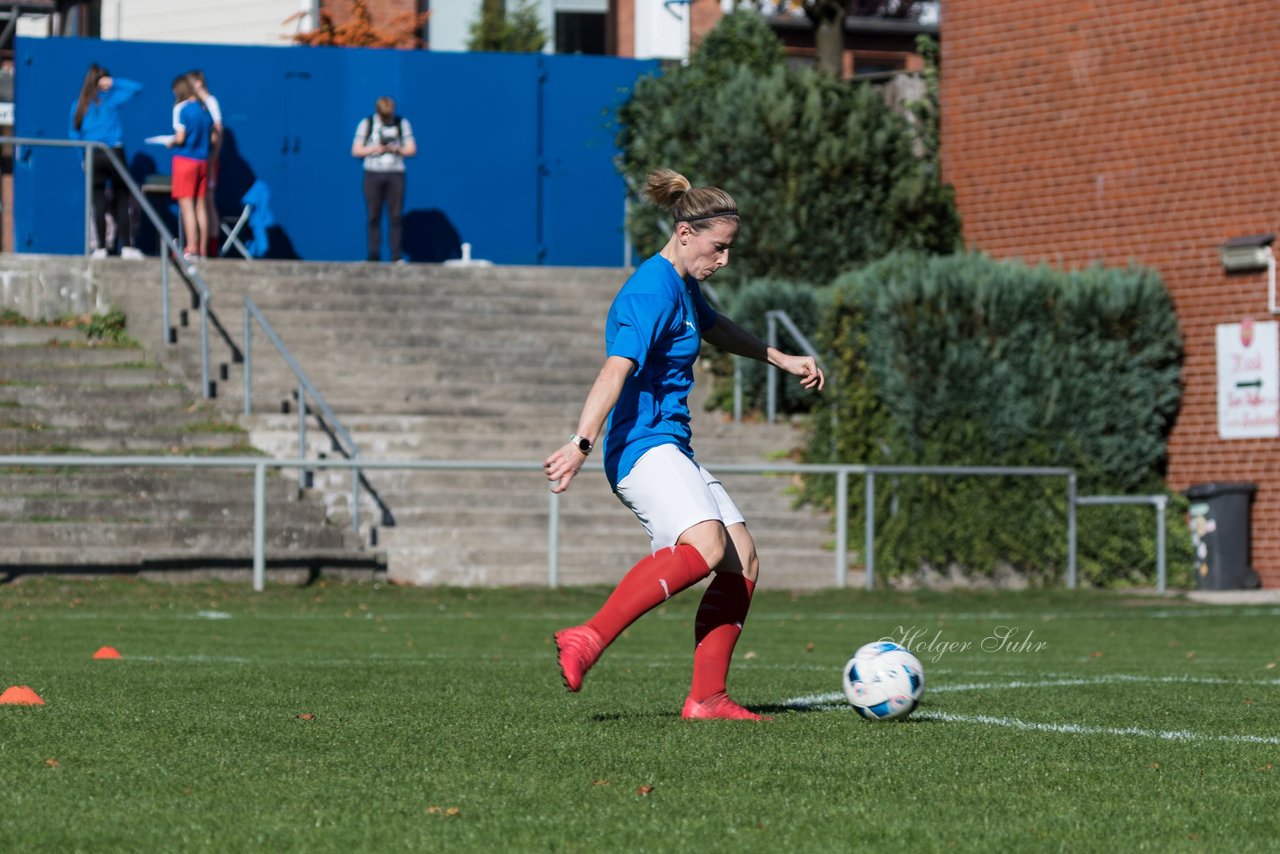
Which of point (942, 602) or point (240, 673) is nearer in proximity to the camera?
point (240, 673)

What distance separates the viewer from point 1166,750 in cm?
673

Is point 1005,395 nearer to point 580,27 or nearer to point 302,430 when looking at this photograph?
point 302,430

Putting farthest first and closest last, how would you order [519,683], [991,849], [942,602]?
[942,602] → [519,683] → [991,849]

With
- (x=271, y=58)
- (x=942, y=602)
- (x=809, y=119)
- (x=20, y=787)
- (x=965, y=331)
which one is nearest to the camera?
(x=20, y=787)

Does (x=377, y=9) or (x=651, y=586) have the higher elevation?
(x=377, y=9)

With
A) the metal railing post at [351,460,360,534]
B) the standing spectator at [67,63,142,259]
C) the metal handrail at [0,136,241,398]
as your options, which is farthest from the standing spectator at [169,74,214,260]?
the metal railing post at [351,460,360,534]

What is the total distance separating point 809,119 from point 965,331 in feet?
13.1

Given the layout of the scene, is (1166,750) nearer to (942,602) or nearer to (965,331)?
(942,602)

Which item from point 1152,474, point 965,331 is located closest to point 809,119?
point 965,331

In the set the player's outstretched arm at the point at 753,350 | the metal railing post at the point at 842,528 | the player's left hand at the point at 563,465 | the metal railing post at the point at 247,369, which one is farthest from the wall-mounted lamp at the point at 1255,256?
the player's left hand at the point at 563,465

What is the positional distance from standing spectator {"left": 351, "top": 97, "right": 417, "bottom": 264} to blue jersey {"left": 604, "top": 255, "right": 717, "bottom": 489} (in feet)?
57.8

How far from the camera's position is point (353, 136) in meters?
26.5

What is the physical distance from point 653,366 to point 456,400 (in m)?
14.6

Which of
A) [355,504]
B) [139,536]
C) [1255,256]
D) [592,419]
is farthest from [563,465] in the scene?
[1255,256]
